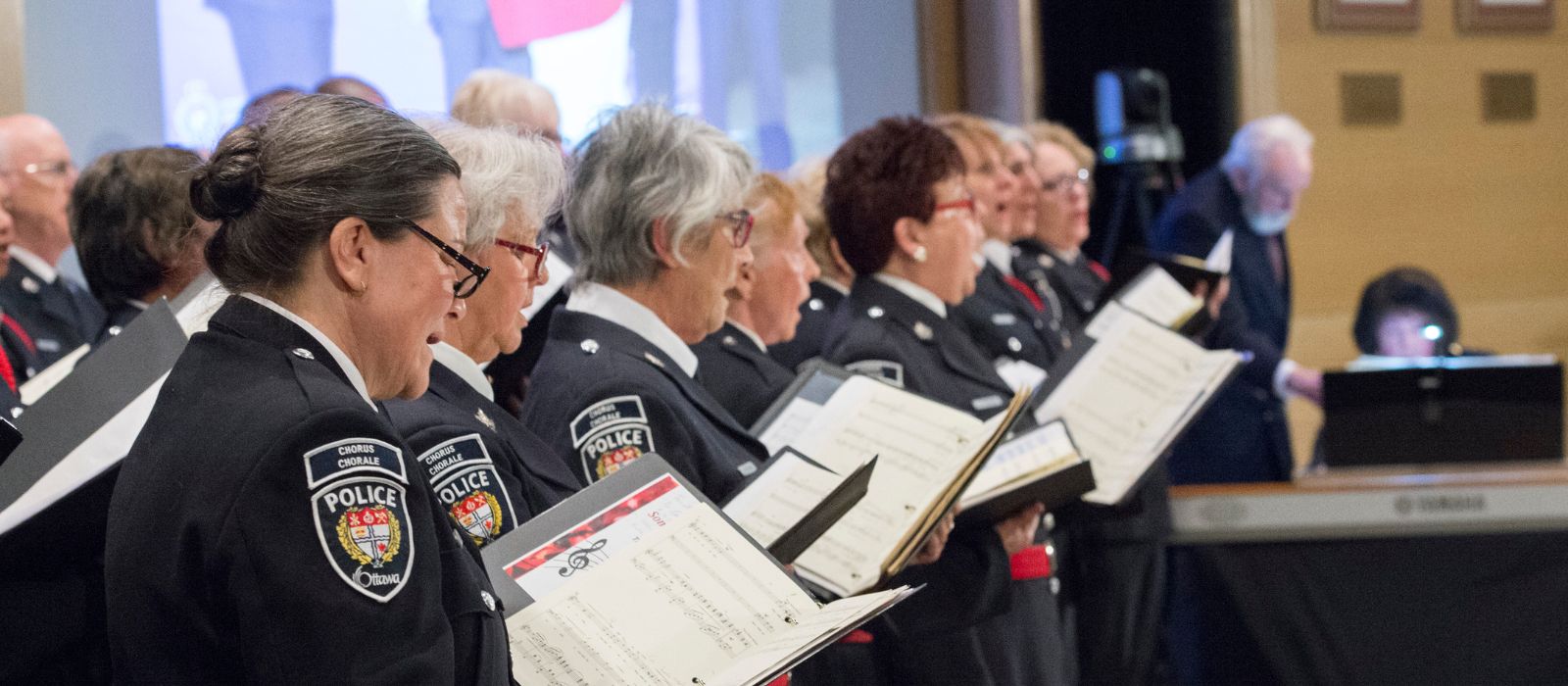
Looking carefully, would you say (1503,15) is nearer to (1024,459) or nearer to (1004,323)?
(1004,323)

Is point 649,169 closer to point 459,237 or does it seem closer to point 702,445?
point 702,445

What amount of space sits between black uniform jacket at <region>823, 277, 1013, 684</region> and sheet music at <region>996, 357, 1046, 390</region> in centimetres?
35

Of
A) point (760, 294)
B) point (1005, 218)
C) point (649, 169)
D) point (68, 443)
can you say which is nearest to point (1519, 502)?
point (1005, 218)

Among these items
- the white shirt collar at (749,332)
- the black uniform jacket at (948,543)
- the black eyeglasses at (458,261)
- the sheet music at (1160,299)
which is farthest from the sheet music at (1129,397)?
the black eyeglasses at (458,261)

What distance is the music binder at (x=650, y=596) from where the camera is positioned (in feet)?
4.84

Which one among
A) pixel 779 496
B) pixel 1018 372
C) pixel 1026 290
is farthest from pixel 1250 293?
pixel 779 496

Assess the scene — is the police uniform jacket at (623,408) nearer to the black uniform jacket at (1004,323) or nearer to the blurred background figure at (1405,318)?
the black uniform jacket at (1004,323)

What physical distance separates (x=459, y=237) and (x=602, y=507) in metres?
0.32

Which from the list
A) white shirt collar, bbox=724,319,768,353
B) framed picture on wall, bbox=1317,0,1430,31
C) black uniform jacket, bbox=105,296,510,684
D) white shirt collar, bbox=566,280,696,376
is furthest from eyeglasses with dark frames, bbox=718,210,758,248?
framed picture on wall, bbox=1317,0,1430,31

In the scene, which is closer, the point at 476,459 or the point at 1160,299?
the point at 476,459

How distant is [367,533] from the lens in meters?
1.23

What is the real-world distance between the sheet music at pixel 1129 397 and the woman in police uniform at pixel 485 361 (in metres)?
1.36

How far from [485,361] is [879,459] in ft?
2.10

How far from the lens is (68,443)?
181 centimetres
